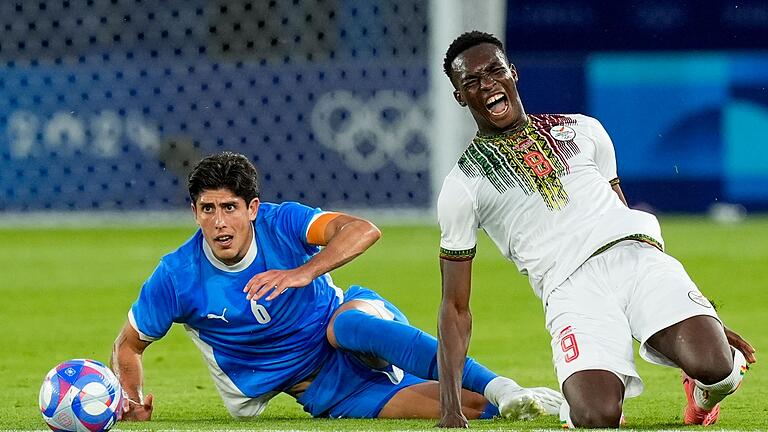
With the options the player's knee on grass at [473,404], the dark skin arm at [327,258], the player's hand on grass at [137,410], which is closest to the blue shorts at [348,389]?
the player's knee on grass at [473,404]

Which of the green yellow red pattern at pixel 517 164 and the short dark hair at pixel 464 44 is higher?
the short dark hair at pixel 464 44

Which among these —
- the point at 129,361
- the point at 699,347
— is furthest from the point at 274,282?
the point at 699,347

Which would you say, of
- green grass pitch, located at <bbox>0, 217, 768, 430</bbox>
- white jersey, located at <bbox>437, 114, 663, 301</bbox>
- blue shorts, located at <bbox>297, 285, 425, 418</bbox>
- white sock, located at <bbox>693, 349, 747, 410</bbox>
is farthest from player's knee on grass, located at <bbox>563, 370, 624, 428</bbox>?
blue shorts, located at <bbox>297, 285, 425, 418</bbox>

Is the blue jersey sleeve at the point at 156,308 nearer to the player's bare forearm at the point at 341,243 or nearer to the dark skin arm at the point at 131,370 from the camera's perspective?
the dark skin arm at the point at 131,370

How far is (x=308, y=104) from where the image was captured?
17.4 m

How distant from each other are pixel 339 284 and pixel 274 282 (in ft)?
19.6

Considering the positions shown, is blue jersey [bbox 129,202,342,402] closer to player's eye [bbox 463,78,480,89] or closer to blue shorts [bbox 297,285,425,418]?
blue shorts [bbox 297,285,425,418]

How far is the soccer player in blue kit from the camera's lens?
646 cm

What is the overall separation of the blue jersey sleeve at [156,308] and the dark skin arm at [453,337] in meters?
1.16

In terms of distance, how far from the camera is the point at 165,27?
17812mm

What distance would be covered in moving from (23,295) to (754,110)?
31.2 ft

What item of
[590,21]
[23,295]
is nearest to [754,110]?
[590,21]

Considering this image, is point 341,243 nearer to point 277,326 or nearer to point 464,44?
point 277,326

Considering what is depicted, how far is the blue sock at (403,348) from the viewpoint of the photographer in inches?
258
